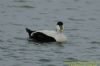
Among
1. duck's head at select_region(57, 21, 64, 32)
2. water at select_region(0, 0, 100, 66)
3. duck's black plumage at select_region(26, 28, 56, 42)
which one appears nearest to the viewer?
water at select_region(0, 0, 100, 66)

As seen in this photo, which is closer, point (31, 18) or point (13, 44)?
point (13, 44)

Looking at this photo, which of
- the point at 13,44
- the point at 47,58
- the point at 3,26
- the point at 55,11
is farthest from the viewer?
the point at 55,11

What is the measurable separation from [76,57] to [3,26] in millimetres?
4950

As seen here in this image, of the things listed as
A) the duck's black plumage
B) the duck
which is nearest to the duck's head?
the duck

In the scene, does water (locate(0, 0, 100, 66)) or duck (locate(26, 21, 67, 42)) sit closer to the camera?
water (locate(0, 0, 100, 66))

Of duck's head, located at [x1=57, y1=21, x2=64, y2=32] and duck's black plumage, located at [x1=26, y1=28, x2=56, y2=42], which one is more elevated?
duck's head, located at [x1=57, y1=21, x2=64, y2=32]

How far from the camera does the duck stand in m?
23.7

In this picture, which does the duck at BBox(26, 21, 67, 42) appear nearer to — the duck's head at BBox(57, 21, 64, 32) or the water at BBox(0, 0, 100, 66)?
the duck's head at BBox(57, 21, 64, 32)

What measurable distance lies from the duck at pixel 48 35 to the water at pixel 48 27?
0.91 ft

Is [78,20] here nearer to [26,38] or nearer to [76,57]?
[26,38]

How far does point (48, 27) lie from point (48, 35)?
207cm

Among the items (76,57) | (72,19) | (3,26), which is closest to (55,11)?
(72,19)

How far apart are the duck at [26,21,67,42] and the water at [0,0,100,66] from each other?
28cm

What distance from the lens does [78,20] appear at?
1069 inches
